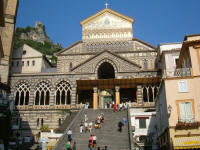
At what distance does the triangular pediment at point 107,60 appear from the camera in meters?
40.5

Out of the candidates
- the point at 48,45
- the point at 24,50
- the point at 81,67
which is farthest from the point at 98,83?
the point at 48,45

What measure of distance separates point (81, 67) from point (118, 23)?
474 inches

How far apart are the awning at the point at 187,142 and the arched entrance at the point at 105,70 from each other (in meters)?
22.9

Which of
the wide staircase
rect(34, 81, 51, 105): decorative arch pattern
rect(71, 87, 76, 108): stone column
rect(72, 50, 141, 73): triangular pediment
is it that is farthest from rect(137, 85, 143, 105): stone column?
rect(34, 81, 51, 105): decorative arch pattern

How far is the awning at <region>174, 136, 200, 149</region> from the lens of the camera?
2005 centimetres

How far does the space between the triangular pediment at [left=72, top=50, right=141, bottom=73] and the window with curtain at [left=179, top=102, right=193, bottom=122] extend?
1857 cm

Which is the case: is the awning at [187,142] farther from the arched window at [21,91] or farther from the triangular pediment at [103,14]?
the triangular pediment at [103,14]

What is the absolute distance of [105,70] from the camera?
44750 millimetres

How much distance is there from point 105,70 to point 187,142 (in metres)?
25.8

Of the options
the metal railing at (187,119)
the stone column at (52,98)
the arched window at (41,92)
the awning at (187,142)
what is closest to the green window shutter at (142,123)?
the metal railing at (187,119)

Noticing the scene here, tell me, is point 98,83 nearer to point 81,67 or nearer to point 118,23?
point 81,67

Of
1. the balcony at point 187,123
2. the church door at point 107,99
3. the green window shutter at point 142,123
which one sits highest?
the church door at point 107,99

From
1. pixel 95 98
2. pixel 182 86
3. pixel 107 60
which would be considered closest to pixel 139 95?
pixel 95 98

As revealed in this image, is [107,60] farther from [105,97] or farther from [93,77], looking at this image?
[105,97]
